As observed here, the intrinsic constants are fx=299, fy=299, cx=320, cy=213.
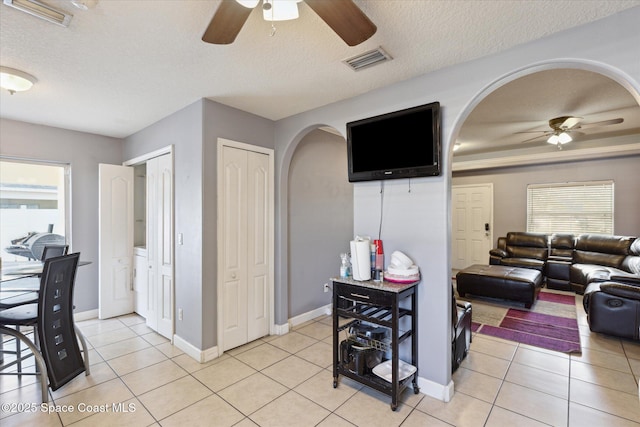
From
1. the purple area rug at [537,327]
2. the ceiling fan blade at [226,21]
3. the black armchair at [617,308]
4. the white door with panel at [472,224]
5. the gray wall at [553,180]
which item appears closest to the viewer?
the ceiling fan blade at [226,21]

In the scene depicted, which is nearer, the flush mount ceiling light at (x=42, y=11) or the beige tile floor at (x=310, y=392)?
the flush mount ceiling light at (x=42, y=11)

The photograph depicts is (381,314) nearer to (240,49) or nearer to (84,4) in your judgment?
(240,49)

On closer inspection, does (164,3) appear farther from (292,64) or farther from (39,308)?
(39,308)

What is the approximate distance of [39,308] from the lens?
224 cm

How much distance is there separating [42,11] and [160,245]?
2.44m

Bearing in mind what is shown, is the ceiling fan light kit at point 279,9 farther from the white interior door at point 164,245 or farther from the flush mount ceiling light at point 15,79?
the white interior door at point 164,245

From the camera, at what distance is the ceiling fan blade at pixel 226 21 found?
1293 millimetres

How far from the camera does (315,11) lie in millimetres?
1343

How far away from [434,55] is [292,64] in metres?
1.04

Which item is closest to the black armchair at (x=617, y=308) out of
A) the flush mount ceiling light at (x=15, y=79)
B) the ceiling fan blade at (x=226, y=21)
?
the ceiling fan blade at (x=226, y=21)

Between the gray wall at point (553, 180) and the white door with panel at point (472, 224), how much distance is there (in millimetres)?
139

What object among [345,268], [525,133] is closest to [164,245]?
[345,268]

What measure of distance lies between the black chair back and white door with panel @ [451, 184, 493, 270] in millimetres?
6536

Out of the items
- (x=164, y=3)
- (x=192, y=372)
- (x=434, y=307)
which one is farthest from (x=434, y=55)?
(x=192, y=372)
